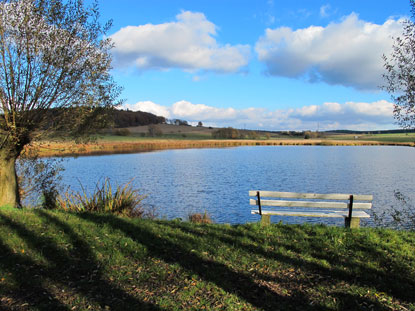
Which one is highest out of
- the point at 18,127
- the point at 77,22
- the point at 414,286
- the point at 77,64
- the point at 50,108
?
the point at 77,22

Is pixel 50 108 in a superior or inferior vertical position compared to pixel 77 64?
inferior

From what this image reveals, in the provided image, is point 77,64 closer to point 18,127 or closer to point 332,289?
point 18,127

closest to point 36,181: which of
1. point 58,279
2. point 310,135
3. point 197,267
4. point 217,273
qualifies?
point 58,279

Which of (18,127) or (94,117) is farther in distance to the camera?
(94,117)

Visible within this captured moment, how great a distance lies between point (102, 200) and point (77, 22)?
705 centimetres

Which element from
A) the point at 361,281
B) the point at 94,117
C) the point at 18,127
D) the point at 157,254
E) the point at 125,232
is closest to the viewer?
the point at 361,281

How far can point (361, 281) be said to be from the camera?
5.58 metres

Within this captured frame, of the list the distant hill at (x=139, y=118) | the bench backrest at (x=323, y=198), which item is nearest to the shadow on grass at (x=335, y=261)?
the bench backrest at (x=323, y=198)

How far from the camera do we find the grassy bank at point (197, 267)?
4.86 meters

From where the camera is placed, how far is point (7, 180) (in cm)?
1110

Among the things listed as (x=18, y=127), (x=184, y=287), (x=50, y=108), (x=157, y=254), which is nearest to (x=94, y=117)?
(x=50, y=108)

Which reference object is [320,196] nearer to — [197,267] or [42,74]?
[197,267]

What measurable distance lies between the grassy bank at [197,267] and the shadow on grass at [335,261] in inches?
0.8

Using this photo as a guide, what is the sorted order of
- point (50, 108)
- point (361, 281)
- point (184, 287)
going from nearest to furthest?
point (184, 287) < point (361, 281) < point (50, 108)
